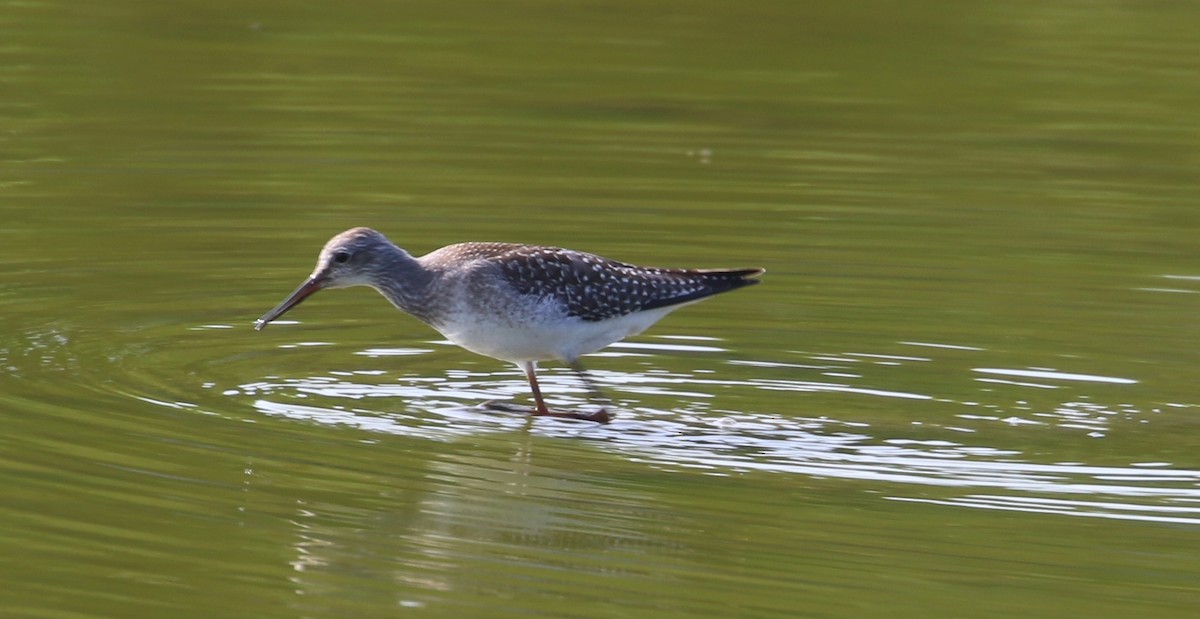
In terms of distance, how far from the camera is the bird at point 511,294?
36.9ft

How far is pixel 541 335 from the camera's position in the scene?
447 inches

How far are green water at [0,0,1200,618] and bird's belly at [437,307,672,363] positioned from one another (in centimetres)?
38

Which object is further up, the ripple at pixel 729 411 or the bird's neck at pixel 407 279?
the bird's neck at pixel 407 279

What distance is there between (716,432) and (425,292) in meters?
1.86

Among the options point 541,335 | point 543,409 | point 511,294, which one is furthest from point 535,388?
point 511,294

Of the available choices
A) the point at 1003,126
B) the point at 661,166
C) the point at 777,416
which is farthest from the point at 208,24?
the point at 777,416

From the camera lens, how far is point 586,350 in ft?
38.6

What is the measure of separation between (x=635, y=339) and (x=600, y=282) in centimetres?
167

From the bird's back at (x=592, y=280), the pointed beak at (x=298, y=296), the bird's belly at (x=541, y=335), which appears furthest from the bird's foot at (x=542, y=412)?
the pointed beak at (x=298, y=296)

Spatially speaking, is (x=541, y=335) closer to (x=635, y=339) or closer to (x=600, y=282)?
(x=600, y=282)

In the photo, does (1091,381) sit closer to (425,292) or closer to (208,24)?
(425,292)

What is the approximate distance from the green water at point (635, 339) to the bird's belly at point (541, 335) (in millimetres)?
379

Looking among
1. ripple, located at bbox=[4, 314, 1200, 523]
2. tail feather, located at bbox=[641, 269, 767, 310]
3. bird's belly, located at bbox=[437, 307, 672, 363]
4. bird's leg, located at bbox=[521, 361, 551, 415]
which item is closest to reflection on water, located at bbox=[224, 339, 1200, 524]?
ripple, located at bbox=[4, 314, 1200, 523]

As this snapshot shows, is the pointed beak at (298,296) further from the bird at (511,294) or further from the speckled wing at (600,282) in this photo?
the speckled wing at (600,282)
